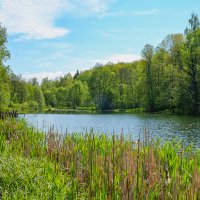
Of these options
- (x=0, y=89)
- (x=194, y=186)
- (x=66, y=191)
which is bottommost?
(x=66, y=191)

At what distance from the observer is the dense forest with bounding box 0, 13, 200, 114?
6212cm

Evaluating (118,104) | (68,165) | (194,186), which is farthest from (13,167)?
(118,104)

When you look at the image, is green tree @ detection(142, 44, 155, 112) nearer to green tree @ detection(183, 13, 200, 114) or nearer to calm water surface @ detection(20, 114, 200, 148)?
green tree @ detection(183, 13, 200, 114)

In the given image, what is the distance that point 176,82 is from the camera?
212 feet

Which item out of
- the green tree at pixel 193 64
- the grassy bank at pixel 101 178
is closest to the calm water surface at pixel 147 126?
the grassy bank at pixel 101 178

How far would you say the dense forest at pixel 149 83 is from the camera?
62125 mm

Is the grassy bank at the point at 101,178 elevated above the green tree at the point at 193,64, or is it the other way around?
the green tree at the point at 193,64

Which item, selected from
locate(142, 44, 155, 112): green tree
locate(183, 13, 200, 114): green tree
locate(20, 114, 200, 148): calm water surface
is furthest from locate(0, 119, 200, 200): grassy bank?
locate(142, 44, 155, 112): green tree

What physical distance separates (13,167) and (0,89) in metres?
57.9

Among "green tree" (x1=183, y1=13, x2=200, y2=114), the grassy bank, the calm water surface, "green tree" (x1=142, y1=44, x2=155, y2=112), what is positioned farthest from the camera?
"green tree" (x1=142, y1=44, x2=155, y2=112)

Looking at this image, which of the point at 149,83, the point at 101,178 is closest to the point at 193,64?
the point at 149,83

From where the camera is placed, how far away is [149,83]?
81.0m

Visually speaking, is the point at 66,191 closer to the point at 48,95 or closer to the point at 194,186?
the point at 194,186

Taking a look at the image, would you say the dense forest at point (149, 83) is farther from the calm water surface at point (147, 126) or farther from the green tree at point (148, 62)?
the calm water surface at point (147, 126)
